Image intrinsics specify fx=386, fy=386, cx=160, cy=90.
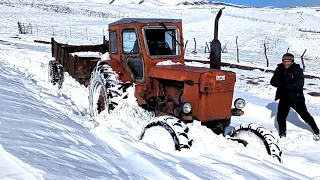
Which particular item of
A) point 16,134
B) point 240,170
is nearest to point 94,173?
point 16,134

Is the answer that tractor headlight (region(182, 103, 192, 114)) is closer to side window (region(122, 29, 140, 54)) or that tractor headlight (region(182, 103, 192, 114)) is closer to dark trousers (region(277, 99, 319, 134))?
side window (region(122, 29, 140, 54))

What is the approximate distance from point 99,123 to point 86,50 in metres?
4.86

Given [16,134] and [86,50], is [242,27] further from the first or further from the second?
[16,134]

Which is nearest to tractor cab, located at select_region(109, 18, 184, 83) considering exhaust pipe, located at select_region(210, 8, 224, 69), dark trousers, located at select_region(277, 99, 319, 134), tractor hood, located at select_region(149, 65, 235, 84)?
tractor hood, located at select_region(149, 65, 235, 84)

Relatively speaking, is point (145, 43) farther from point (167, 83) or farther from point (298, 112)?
point (298, 112)

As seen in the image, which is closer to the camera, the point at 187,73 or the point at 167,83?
the point at 187,73

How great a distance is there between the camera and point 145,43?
19.4 feet

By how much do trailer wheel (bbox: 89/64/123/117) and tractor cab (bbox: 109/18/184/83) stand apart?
318 millimetres

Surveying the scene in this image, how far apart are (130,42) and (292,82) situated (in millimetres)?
2679

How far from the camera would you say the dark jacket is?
6148 millimetres

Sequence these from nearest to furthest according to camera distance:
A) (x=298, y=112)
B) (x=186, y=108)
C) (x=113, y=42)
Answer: (x=186, y=108), (x=298, y=112), (x=113, y=42)

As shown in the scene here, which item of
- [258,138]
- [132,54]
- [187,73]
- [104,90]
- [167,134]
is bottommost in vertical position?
[258,138]

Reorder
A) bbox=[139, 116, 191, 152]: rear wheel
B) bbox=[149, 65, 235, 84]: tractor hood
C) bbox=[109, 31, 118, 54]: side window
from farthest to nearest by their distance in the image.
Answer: bbox=[109, 31, 118, 54]: side window → bbox=[149, 65, 235, 84]: tractor hood → bbox=[139, 116, 191, 152]: rear wheel

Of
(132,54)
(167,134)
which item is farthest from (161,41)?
(167,134)
